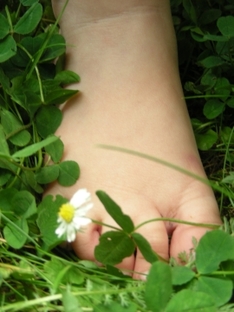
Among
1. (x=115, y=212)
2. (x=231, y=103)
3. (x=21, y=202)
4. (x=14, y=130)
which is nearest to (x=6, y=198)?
(x=21, y=202)

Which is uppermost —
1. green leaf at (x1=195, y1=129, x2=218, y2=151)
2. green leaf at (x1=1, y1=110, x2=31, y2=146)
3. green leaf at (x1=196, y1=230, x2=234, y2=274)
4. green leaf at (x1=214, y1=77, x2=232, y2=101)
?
green leaf at (x1=1, y1=110, x2=31, y2=146)

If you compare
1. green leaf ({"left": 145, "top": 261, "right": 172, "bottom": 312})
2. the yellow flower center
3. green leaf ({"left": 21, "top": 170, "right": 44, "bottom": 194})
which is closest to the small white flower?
the yellow flower center

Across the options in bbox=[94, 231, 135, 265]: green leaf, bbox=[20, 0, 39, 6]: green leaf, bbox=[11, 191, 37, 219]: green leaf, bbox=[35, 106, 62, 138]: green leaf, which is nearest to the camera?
bbox=[94, 231, 135, 265]: green leaf

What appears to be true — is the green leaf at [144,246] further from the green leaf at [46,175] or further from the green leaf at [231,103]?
the green leaf at [231,103]

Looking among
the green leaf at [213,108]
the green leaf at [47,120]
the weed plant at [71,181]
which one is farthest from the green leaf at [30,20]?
the green leaf at [213,108]

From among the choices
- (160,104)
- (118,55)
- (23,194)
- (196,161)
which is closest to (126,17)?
(118,55)

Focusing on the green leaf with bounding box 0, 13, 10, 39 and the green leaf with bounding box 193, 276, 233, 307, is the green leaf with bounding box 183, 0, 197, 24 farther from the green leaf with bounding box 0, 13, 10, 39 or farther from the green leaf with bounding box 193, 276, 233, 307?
the green leaf with bounding box 193, 276, 233, 307
